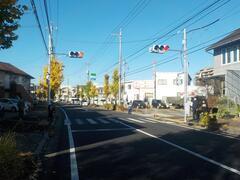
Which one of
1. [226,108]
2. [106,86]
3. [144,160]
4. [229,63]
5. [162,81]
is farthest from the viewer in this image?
[162,81]

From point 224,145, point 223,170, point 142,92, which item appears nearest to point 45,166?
point 223,170

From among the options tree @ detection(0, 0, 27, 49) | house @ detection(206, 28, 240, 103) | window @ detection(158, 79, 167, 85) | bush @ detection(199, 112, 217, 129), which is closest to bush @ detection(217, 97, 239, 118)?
house @ detection(206, 28, 240, 103)

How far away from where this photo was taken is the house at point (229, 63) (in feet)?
108

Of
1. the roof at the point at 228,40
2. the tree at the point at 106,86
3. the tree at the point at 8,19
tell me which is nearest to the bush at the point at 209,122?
the roof at the point at 228,40

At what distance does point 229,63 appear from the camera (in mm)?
34438

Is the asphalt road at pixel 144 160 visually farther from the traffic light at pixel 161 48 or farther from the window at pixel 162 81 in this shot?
the window at pixel 162 81

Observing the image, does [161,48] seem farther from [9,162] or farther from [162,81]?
[162,81]

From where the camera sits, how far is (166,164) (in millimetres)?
10672

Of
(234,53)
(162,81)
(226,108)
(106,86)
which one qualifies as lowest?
(226,108)

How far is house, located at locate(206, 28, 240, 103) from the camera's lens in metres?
32.9

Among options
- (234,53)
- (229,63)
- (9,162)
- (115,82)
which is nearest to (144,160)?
(9,162)

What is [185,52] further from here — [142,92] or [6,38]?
[142,92]

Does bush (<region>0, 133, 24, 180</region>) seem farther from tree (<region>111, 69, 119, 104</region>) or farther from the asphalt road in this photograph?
tree (<region>111, 69, 119, 104</region>)

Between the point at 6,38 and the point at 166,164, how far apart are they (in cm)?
551
